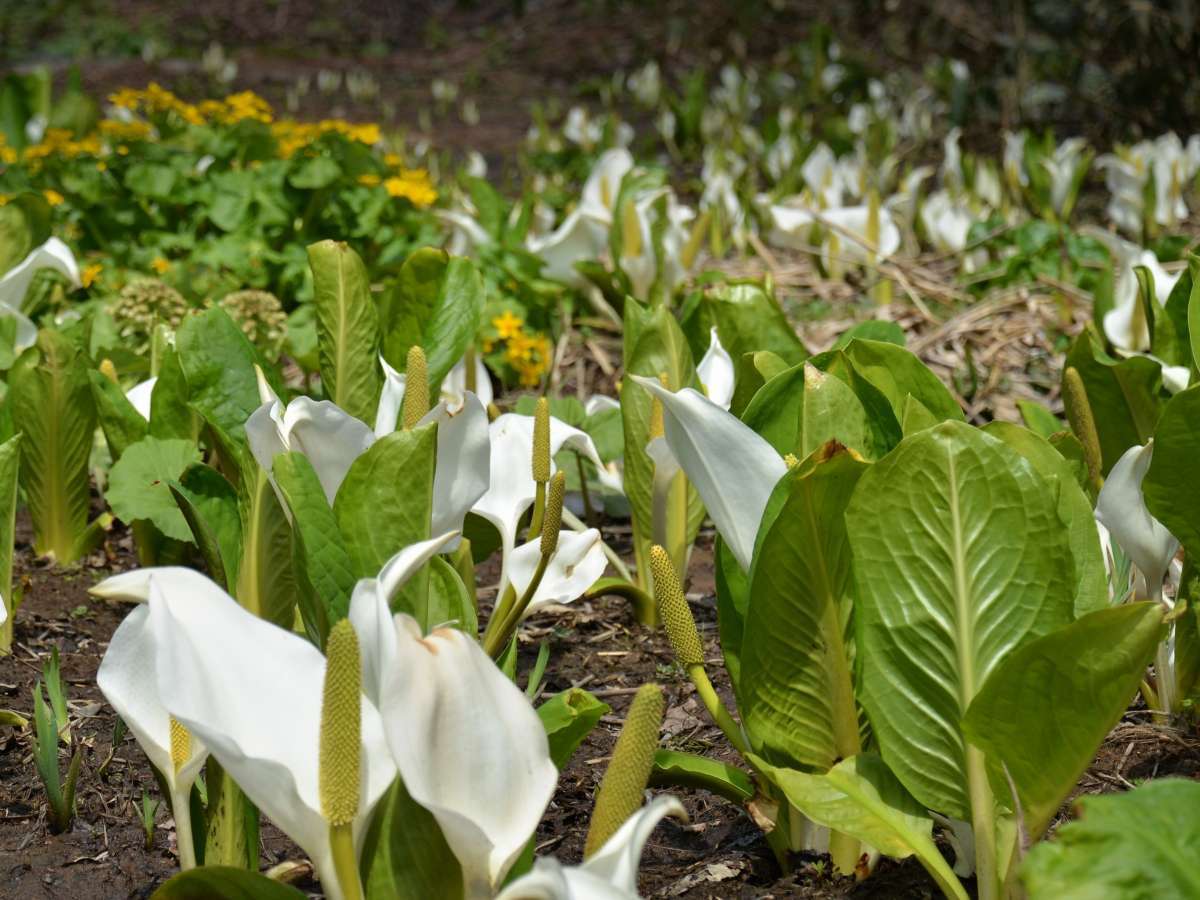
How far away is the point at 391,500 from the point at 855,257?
10.2 ft

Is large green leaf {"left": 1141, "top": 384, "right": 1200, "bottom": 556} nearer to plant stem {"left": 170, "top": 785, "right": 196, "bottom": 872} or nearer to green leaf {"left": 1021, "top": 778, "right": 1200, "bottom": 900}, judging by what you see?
green leaf {"left": 1021, "top": 778, "right": 1200, "bottom": 900}

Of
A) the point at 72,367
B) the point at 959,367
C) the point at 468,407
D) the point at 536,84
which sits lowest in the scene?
the point at 536,84

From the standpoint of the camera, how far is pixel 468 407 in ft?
4.43

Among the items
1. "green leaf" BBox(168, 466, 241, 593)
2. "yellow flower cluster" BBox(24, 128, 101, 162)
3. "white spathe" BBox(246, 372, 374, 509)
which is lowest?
"yellow flower cluster" BBox(24, 128, 101, 162)

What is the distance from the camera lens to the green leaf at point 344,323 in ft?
5.84

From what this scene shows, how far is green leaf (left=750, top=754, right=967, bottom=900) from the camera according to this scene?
1.16m

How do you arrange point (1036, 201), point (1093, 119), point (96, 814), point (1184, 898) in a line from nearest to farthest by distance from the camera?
point (1184, 898) < point (96, 814) < point (1036, 201) < point (1093, 119)

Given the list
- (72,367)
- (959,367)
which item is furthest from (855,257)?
(72,367)

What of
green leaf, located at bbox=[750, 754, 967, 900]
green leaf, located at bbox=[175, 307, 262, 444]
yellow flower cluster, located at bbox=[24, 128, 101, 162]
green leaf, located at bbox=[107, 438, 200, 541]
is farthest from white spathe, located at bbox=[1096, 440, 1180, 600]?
yellow flower cluster, located at bbox=[24, 128, 101, 162]

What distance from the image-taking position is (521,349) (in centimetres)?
320

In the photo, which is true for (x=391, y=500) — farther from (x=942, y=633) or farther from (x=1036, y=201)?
(x=1036, y=201)

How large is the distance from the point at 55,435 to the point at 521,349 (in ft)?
4.17

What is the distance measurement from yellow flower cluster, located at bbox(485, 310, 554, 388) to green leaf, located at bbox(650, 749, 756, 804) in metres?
1.89

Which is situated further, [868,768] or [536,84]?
[536,84]
